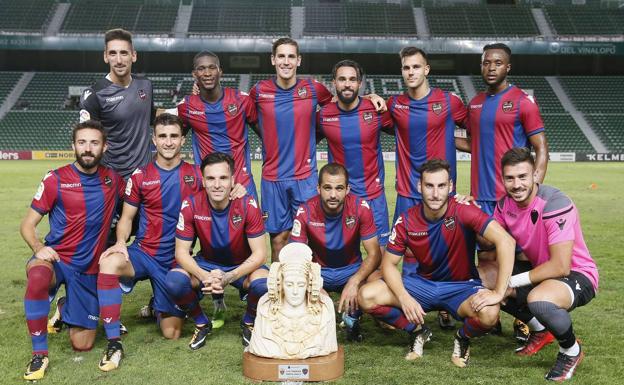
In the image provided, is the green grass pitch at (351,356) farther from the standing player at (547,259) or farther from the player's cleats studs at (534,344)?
the standing player at (547,259)

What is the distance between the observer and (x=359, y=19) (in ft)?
115

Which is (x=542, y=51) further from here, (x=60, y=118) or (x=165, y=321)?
(x=165, y=321)

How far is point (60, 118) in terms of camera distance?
31.5m

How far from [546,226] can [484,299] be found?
603 mm

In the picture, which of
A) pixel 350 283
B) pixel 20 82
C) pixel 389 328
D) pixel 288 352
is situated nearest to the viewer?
pixel 288 352

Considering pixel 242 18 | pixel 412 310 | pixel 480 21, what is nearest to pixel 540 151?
pixel 412 310

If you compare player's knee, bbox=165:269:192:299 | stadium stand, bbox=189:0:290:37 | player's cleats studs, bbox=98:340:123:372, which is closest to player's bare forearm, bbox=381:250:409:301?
player's knee, bbox=165:269:192:299

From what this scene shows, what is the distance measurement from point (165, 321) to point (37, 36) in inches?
1243

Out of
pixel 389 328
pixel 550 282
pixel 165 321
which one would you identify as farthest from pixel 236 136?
pixel 550 282

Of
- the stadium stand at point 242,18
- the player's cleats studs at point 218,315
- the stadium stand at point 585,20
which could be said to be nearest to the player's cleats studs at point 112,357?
the player's cleats studs at point 218,315

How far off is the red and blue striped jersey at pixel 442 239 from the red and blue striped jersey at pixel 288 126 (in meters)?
1.34

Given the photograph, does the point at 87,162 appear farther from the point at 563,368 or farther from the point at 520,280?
the point at 563,368

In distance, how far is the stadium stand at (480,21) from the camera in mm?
34531

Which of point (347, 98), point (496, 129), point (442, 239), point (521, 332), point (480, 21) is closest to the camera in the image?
point (442, 239)
